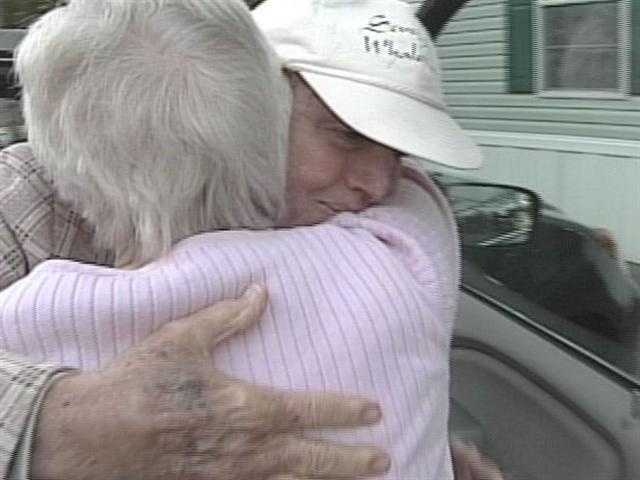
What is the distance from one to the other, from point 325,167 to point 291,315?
0.29m

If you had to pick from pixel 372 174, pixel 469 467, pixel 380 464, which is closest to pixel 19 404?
pixel 380 464

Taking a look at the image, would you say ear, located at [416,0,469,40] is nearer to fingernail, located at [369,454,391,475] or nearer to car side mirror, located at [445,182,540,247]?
car side mirror, located at [445,182,540,247]

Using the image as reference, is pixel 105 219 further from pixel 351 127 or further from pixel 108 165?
pixel 351 127

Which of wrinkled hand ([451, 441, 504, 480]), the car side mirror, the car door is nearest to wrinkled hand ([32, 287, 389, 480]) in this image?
wrinkled hand ([451, 441, 504, 480])

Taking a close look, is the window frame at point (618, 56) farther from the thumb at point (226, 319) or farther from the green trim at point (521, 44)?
the thumb at point (226, 319)

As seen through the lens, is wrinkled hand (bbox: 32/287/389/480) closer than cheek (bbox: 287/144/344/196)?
Yes

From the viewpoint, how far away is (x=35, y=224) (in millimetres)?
1581

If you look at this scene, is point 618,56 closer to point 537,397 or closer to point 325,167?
point 537,397

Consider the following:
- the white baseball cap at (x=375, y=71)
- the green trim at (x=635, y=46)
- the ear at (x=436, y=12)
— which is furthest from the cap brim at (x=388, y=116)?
the green trim at (x=635, y=46)

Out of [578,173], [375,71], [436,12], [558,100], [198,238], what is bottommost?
[578,173]

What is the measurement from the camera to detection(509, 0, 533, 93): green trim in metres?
8.24

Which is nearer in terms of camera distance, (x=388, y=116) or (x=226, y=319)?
(x=226, y=319)

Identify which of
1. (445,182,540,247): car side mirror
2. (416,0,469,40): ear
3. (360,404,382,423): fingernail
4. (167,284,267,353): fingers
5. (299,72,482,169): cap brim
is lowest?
(445,182,540,247): car side mirror

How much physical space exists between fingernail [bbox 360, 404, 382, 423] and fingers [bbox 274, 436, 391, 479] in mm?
39
